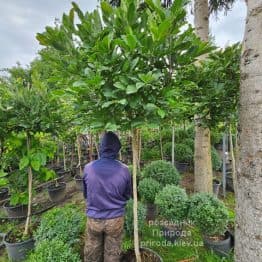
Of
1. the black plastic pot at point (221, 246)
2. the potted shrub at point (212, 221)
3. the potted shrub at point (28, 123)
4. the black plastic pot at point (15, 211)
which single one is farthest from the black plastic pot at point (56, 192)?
the black plastic pot at point (221, 246)

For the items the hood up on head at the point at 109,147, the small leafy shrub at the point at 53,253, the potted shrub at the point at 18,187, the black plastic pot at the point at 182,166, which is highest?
the hood up on head at the point at 109,147

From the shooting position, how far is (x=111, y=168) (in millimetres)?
1814

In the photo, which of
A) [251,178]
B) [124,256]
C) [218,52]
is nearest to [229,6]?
[218,52]

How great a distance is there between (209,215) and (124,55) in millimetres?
1755

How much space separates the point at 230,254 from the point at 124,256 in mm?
1045

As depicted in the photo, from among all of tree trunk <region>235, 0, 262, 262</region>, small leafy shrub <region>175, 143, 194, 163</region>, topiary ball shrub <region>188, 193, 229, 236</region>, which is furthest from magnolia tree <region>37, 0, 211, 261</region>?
small leafy shrub <region>175, 143, 194, 163</region>

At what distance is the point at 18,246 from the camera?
7.77 feet

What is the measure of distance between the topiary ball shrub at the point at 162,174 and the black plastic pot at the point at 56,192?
181 centimetres

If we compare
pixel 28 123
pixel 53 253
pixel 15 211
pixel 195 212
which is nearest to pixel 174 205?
pixel 195 212

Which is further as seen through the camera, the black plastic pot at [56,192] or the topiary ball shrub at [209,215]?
the black plastic pot at [56,192]

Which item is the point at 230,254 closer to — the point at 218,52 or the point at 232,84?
the point at 232,84

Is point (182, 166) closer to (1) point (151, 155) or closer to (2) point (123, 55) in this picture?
(1) point (151, 155)

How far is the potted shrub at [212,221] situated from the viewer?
220 cm

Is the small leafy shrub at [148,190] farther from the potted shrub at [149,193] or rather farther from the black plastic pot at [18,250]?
the black plastic pot at [18,250]
